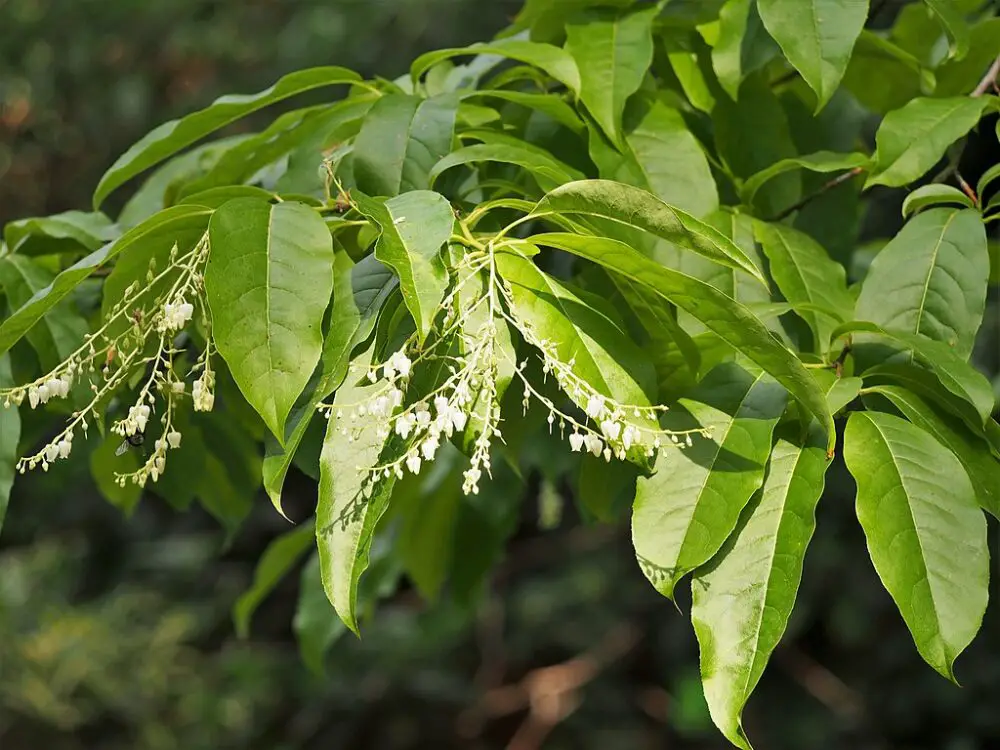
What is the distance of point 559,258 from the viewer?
121cm

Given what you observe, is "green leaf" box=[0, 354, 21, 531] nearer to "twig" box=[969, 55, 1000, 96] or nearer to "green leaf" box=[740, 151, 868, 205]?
"green leaf" box=[740, 151, 868, 205]

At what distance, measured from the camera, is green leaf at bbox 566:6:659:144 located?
979mm

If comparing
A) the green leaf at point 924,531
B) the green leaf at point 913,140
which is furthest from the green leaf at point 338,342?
the green leaf at point 913,140

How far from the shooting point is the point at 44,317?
1019mm

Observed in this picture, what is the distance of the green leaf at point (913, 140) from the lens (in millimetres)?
986

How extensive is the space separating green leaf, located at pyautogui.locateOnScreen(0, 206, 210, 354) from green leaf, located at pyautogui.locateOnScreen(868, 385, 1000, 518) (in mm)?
539

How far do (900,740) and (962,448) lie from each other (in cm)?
298

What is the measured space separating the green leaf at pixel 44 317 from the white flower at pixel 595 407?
512 millimetres

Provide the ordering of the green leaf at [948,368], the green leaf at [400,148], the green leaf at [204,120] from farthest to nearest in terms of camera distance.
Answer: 1. the green leaf at [204,120]
2. the green leaf at [400,148]
3. the green leaf at [948,368]

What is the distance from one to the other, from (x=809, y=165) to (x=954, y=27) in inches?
7.7

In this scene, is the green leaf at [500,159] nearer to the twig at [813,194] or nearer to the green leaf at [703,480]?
the green leaf at [703,480]

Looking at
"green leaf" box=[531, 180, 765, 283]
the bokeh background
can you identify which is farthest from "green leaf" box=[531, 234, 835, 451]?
the bokeh background

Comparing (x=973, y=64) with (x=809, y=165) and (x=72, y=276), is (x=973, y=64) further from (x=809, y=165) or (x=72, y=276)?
(x=72, y=276)

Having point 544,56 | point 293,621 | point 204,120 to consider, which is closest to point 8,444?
point 204,120
